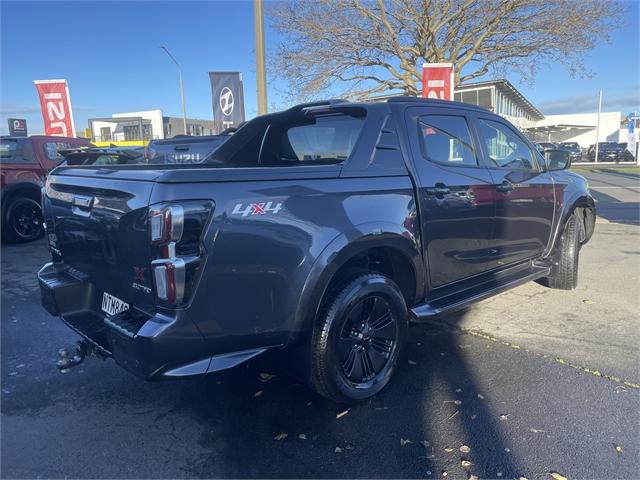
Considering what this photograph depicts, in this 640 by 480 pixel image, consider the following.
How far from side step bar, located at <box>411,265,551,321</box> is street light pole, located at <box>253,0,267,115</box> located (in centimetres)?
598

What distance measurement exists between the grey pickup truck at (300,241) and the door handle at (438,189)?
0.02 meters

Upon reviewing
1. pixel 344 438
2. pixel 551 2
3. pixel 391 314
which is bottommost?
pixel 344 438

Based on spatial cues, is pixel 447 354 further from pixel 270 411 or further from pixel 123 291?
pixel 123 291

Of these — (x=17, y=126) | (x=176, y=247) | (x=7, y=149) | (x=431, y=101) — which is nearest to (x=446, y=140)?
(x=431, y=101)

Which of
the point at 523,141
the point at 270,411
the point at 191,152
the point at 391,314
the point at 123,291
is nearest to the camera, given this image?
the point at 123,291

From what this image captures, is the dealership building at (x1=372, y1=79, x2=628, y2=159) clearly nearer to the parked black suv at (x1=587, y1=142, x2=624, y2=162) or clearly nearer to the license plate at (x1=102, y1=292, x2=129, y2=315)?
the parked black suv at (x1=587, y1=142, x2=624, y2=162)

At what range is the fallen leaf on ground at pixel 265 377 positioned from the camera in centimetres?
362

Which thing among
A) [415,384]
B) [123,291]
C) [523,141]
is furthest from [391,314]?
[523,141]

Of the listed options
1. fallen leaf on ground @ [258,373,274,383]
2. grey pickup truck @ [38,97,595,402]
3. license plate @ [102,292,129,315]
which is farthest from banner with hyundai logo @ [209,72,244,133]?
license plate @ [102,292,129,315]

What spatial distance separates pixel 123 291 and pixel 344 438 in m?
1.54

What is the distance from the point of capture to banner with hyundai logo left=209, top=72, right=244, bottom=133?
11.6m

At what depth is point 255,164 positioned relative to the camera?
450 centimetres

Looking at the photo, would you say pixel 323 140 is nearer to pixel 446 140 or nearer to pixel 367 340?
pixel 446 140

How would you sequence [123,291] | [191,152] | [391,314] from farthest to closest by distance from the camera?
[191,152] < [391,314] < [123,291]
